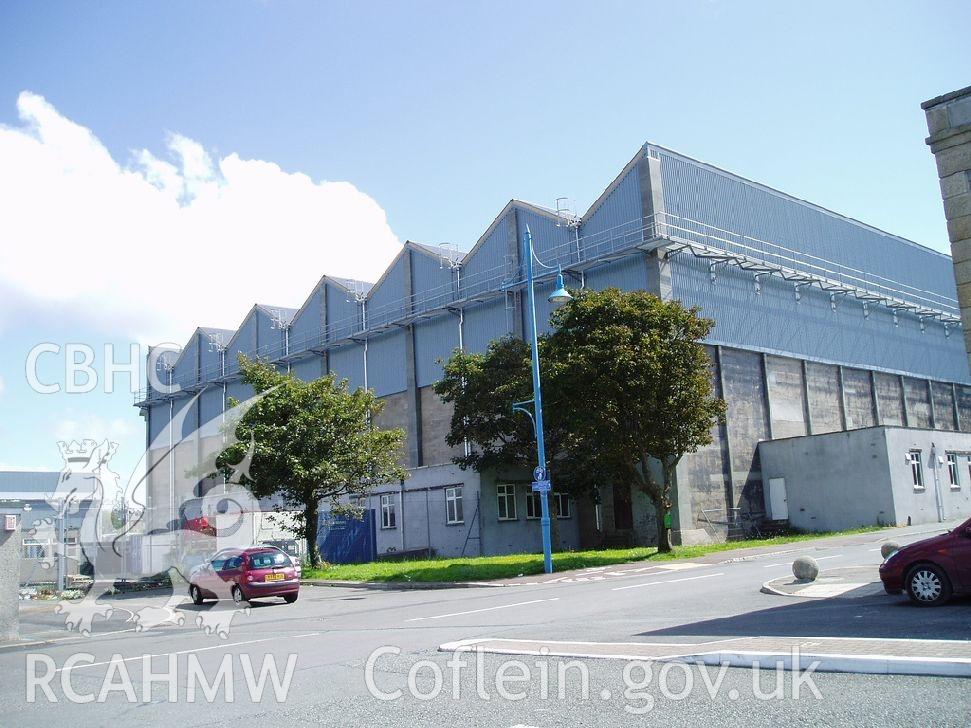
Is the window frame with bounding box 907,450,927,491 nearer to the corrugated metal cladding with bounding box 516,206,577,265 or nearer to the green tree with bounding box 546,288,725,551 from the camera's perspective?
the green tree with bounding box 546,288,725,551

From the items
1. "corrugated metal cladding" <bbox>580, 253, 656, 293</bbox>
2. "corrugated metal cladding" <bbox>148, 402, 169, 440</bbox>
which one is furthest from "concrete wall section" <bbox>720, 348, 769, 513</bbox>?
"corrugated metal cladding" <bbox>148, 402, 169, 440</bbox>

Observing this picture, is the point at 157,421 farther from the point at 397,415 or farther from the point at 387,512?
the point at 387,512

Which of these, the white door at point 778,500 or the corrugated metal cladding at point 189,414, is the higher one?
the corrugated metal cladding at point 189,414

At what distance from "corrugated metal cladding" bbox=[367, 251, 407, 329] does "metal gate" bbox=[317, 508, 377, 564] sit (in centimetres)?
1525

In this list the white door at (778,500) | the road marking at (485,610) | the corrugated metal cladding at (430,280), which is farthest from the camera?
the corrugated metal cladding at (430,280)

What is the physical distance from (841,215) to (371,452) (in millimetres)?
35177

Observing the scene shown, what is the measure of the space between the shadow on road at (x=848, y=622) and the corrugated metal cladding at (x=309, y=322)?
162 feet

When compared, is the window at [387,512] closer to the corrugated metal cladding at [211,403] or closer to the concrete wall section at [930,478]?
the concrete wall section at [930,478]

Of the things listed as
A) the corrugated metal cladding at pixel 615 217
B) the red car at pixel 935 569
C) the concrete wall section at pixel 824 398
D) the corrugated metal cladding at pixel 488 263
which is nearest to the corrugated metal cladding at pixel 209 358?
the corrugated metal cladding at pixel 488 263

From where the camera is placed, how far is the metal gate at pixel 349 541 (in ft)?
136

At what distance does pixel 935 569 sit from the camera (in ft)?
38.2

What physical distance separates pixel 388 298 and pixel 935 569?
45.0 metres

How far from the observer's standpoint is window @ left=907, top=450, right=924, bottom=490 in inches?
1548

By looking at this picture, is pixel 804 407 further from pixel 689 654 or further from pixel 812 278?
pixel 689 654
